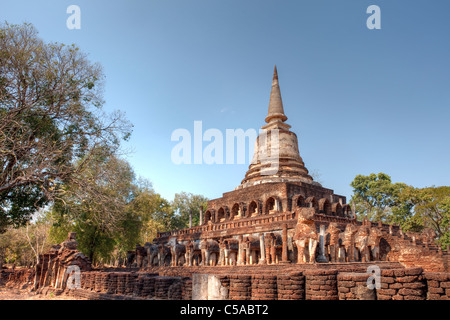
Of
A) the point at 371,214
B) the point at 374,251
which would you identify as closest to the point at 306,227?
the point at 374,251

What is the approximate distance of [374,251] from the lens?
16.1 m

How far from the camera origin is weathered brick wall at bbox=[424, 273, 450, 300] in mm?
5324

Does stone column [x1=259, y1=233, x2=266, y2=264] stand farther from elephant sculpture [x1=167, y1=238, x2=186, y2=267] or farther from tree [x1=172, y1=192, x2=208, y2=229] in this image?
tree [x1=172, y1=192, x2=208, y2=229]

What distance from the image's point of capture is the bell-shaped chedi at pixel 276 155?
1029 inches

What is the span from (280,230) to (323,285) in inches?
453

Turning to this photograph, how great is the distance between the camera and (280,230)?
18.1m

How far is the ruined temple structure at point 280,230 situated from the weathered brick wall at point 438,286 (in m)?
8.34

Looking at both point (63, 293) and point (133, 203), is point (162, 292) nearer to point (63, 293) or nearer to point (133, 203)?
point (63, 293)

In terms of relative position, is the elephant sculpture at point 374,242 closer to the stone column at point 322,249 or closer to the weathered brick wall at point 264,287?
the stone column at point 322,249

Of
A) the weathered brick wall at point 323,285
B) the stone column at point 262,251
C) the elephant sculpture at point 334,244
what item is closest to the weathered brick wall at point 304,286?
the weathered brick wall at point 323,285

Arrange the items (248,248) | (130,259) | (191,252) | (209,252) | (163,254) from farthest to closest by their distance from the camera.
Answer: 1. (130,259)
2. (163,254)
3. (191,252)
4. (209,252)
5. (248,248)

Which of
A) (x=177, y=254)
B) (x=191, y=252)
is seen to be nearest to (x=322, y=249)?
(x=191, y=252)

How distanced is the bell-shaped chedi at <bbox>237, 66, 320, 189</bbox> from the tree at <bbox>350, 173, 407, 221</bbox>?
50.2ft

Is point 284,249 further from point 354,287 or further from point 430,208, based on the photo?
point 430,208
